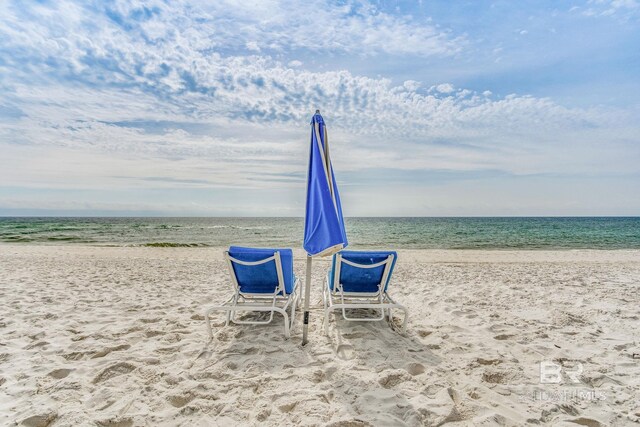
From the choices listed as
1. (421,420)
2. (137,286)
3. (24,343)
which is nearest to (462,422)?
(421,420)

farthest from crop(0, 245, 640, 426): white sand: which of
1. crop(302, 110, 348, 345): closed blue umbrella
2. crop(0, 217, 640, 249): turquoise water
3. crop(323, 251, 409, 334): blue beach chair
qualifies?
crop(0, 217, 640, 249): turquoise water

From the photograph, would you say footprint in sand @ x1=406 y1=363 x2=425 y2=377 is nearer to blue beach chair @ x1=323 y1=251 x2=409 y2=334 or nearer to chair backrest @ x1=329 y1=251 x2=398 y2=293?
blue beach chair @ x1=323 y1=251 x2=409 y2=334

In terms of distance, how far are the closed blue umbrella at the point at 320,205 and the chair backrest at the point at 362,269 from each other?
2.65 feet

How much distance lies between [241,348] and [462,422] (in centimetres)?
227

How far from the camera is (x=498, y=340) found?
4020mm

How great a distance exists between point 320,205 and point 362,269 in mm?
1552

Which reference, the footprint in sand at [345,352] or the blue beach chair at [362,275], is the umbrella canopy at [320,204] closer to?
the blue beach chair at [362,275]

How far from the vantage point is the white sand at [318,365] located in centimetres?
259

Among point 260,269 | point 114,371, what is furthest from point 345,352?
point 114,371

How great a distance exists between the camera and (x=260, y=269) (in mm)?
4305

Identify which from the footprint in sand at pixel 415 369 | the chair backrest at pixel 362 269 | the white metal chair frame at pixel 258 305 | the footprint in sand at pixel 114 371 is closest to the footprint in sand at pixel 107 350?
the footprint in sand at pixel 114 371

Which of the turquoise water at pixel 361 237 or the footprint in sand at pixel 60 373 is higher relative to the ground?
the footprint in sand at pixel 60 373

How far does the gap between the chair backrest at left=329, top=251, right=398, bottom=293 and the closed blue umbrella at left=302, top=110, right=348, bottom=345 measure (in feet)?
2.65

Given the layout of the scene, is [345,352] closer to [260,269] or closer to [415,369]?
[415,369]
